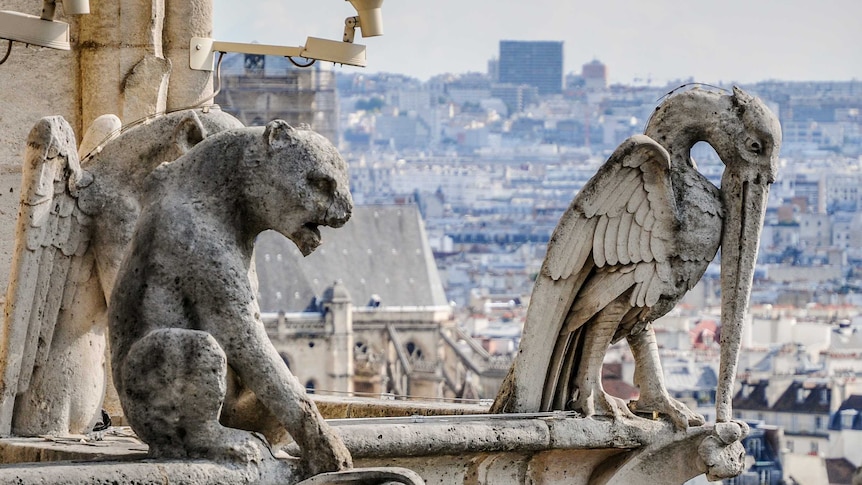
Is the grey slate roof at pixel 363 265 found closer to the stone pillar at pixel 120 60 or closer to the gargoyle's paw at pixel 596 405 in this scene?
the stone pillar at pixel 120 60

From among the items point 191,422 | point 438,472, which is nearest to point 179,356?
point 191,422

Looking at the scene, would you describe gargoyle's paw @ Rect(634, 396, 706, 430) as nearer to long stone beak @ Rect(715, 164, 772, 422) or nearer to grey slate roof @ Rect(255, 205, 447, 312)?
long stone beak @ Rect(715, 164, 772, 422)

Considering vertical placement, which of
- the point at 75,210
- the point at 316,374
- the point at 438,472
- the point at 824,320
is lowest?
the point at 438,472

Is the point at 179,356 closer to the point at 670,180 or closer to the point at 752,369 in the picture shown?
the point at 670,180

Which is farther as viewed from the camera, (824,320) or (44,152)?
(824,320)

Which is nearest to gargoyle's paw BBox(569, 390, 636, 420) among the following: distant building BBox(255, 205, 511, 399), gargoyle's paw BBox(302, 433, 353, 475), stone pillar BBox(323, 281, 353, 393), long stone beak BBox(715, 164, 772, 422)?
long stone beak BBox(715, 164, 772, 422)

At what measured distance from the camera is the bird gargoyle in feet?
30.9

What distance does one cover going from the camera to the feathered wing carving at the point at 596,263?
941cm

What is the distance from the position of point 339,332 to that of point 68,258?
3313 inches

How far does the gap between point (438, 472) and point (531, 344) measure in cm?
86

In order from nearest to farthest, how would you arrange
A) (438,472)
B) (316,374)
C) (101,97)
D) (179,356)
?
1. (179,356)
2. (438,472)
3. (101,97)
4. (316,374)

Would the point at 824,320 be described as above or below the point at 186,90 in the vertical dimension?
above

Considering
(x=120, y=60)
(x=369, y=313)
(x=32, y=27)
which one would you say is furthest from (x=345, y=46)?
(x=369, y=313)

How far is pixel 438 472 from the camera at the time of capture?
28.9ft
